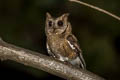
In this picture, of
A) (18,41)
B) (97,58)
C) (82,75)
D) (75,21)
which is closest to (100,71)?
(97,58)

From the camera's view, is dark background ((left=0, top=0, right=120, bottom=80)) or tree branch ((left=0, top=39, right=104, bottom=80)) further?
dark background ((left=0, top=0, right=120, bottom=80))

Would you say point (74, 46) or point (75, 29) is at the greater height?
point (74, 46)

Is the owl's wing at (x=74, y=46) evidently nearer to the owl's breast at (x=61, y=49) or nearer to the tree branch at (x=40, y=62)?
the owl's breast at (x=61, y=49)

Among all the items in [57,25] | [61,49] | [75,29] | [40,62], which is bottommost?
[75,29]

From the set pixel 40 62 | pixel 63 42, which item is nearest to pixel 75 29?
pixel 63 42

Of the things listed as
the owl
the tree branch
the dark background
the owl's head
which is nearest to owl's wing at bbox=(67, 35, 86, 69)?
the owl

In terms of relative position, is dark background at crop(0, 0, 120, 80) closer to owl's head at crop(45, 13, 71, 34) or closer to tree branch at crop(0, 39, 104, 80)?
owl's head at crop(45, 13, 71, 34)

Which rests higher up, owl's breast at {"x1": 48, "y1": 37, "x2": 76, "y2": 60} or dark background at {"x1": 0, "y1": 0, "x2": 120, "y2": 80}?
owl's breast at {"x1": 48, "y1": 37, "x2": 76, "y2": 60}

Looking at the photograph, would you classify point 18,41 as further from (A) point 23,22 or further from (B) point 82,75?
(B) point 82,75

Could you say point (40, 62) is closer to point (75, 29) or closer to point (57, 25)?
point (57, 25)
